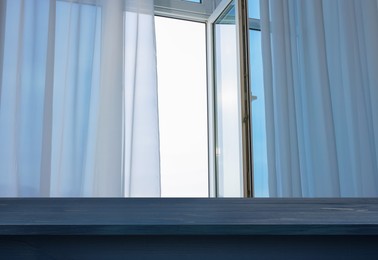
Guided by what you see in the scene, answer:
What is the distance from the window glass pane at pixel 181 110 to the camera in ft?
7.12

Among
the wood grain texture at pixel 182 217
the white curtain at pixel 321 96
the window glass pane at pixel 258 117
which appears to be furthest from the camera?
the window glass pane at pixel 258 117

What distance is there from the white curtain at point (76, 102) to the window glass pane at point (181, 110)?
0.42m

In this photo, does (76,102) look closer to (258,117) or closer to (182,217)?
(258,117)

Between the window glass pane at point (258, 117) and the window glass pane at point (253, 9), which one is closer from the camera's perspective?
the window glass pane at point (258, 117)

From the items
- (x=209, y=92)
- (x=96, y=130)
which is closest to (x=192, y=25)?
(x=209, y=92)

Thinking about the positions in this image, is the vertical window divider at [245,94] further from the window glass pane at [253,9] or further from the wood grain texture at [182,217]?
the wood grain texture at [182,217]

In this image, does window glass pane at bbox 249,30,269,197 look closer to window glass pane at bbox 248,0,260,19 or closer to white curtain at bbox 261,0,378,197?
window glass pane at bbox 248,0,260,19

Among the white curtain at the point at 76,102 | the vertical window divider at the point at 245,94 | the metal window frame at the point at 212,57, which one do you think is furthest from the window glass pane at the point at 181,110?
the white curtain at the point at 76,102

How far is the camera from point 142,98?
175cm

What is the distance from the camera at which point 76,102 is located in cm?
169

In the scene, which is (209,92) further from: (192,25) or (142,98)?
(142,98)

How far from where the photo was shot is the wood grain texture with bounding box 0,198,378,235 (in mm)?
256

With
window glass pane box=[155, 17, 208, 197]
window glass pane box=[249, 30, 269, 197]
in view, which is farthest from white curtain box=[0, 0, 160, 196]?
window glass pane box=[249, 30, 269, 197]

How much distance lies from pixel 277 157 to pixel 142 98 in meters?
0.59
